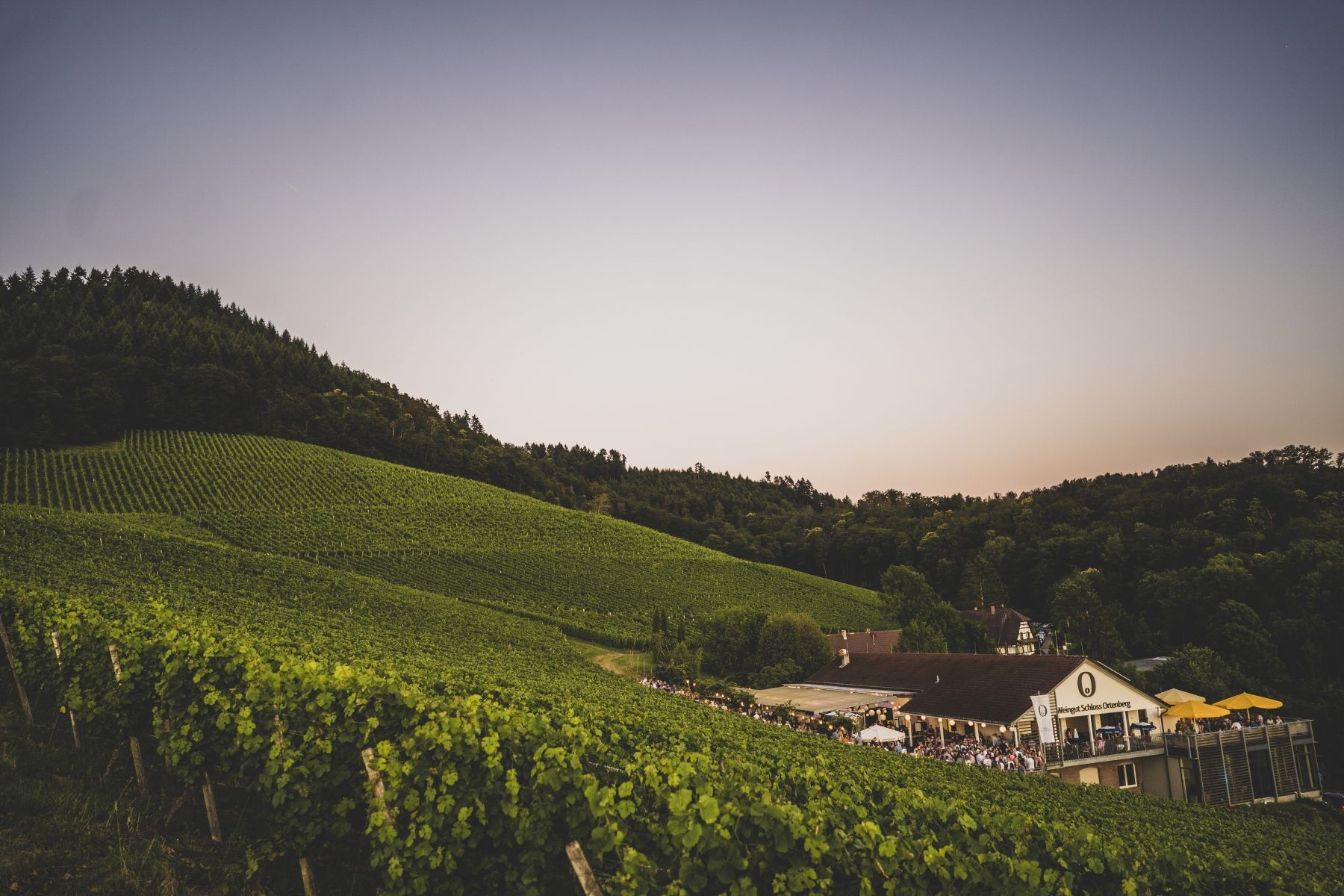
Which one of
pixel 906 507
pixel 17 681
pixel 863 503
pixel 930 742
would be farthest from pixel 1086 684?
pixel 863 503

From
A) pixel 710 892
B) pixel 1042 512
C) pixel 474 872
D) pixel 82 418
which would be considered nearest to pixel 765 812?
pixel 710 892

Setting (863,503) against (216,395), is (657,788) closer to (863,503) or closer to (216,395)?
(216,395)

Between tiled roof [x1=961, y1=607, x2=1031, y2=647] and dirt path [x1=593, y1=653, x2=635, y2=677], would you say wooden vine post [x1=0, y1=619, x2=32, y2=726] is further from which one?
tiled roof [x1=961, y1=607, x2=1031, y2=647]

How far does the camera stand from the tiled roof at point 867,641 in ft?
182

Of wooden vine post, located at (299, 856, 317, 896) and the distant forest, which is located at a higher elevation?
the distant forest

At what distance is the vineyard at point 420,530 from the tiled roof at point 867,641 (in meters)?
10.6

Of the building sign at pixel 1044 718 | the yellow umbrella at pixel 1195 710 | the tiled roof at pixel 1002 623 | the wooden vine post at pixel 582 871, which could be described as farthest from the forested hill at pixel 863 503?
the wooden vine post at pixel 582 871

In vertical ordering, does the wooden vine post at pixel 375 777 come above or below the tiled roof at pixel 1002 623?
below

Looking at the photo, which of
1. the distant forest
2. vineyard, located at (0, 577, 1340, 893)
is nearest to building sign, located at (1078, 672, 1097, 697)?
the distant forest

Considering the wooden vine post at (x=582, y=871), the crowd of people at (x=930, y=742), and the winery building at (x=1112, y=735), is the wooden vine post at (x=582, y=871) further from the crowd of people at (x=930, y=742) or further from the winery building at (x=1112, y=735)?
the winery building at (x=1112, y=735)

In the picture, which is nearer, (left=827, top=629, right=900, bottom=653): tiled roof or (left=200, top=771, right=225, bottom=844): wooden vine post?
(left=200, top=771, right=225, bottom=844): wooden vine post

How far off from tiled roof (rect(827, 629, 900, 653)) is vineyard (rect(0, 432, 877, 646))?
10611 millimetres

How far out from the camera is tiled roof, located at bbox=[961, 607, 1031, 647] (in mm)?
70375

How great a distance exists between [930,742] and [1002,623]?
162ft
